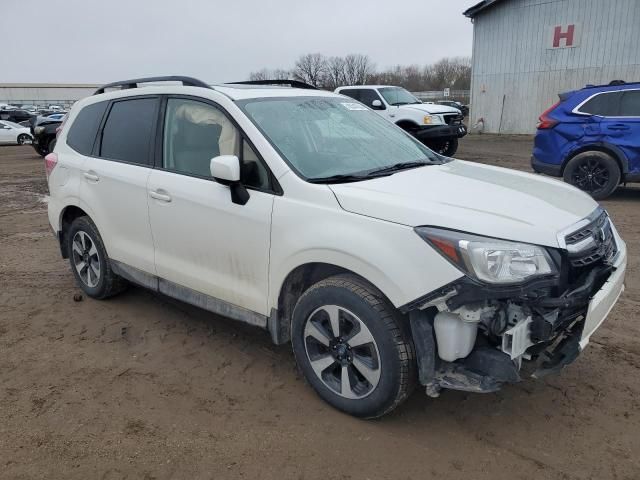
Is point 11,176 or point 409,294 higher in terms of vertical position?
point 409,294

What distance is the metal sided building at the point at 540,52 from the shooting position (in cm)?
2047

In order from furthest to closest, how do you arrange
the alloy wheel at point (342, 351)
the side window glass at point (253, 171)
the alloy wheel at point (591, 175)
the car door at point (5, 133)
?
the car door at point (5, 133) < the alloy wheel at point (591, 175) < the side window glass at point (253, 171) < the alloy wheel at point (342, 351)

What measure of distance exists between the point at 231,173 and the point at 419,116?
11.8 m

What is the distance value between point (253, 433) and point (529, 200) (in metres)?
1.98

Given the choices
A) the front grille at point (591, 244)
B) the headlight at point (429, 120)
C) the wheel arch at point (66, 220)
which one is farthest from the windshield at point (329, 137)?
the headlight at point (429, 120)

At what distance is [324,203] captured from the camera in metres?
2.91

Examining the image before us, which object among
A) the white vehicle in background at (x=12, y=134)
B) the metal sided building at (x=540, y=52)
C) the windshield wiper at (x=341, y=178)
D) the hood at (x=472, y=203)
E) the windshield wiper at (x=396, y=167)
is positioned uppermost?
the metal sided building at (x=540, y=52)

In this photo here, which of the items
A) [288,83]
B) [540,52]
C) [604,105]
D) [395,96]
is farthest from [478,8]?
[288,83]

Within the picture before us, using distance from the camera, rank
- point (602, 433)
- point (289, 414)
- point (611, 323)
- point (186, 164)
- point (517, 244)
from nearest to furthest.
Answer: point (517, 244), point (602, 433), point (289, 414), point (186, 164), point (611, 323)

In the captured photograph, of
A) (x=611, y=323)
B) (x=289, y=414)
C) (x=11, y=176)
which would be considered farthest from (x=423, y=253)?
(x=11, y=176)

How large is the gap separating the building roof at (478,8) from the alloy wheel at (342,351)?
23.5 metres

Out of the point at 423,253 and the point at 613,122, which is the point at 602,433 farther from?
the point at 613,122

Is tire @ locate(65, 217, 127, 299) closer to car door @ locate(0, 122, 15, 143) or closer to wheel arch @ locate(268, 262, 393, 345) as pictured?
wheel arch @ locate(268, 262, 393, 345)

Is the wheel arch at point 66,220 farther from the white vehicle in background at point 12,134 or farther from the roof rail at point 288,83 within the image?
the white vehicle in background at point 12,134
